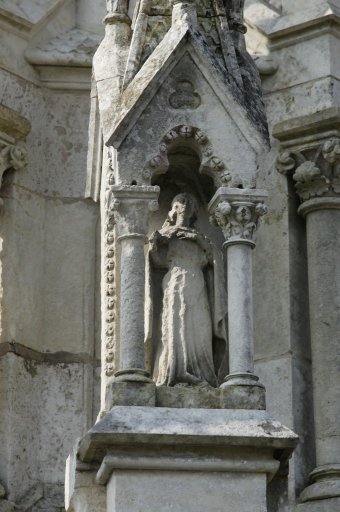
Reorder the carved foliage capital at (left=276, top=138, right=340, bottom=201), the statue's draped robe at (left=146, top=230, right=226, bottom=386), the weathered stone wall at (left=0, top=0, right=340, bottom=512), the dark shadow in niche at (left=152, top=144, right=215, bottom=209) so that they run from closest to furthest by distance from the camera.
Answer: the statue's draped robe at (left=146, top=230, right=226, bottom=386), the dark shadow in niche at (left=152, top=144, right=215, bottom=209), the weathered stone wall at (left=0, top=0, right=340, bottom=512), the carved foliage capital at (left=276, top=138, right=340, bottom=201)

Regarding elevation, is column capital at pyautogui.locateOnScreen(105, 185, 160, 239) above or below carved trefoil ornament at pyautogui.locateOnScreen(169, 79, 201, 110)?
below

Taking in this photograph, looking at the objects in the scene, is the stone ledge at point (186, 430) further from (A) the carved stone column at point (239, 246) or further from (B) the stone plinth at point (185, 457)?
(A) the carved stone column at point (239, 246)

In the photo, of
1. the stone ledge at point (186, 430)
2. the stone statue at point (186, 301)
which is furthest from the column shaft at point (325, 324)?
the stone ledge at point (186, 430)

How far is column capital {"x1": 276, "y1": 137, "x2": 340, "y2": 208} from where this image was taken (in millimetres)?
12828

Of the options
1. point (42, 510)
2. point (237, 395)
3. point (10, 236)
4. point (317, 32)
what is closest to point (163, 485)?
point (237, 395)

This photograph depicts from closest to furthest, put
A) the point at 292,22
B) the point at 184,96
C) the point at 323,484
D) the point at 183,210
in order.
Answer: the point at 184,96 → the point at 183,210 → the point at 323,484 → the point at 292,22

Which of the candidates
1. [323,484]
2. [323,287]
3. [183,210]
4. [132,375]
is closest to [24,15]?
[183,210]

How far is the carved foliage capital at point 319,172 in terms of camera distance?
505 inches

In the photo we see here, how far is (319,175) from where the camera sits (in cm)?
1283

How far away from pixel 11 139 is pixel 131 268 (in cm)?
225

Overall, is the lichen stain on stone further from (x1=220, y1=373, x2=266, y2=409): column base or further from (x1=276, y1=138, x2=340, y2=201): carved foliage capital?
(x1=220, y1=373, x2=266, y2=409): column base

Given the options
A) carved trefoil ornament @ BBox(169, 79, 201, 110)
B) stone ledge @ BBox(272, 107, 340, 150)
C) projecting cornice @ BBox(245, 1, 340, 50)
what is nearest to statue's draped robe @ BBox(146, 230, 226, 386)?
carved trefoil ornament @ BBox(169, 79, 201, 110)

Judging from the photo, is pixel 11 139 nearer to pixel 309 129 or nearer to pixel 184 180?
pixel 184 180

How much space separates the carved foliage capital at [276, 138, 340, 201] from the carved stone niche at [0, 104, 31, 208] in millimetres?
1597
